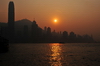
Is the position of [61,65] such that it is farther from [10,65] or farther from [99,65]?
[10,65]

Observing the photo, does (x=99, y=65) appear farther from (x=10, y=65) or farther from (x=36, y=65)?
(x=10, y=65)

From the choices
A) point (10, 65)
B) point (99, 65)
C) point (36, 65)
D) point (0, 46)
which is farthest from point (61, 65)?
point (0, 46)

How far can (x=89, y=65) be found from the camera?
59469 millimetres

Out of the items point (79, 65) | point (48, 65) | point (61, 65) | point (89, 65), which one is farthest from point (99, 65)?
point (48, 65)

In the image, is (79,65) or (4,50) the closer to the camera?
(79,65)

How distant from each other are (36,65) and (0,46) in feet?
229

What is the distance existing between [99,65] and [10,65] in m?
31.4

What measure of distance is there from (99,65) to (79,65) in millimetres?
7197

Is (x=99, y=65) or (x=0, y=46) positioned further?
(x=0, y=46)

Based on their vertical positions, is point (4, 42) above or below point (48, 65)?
above

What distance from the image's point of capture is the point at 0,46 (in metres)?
121

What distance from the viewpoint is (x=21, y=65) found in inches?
2267

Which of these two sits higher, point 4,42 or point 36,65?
point 4,42

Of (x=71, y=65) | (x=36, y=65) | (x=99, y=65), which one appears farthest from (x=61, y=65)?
(x=99, y=65)
